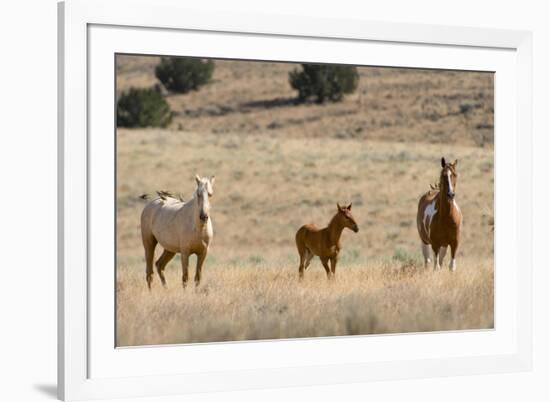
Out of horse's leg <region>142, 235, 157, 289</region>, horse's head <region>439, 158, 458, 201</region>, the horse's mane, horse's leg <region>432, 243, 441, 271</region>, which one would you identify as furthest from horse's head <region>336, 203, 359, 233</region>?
horse's leg <region>142, 235, 157, 289</region>

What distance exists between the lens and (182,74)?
16016mm

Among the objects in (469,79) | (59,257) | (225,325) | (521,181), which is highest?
(469,79)

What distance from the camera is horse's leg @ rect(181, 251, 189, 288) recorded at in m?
11.9

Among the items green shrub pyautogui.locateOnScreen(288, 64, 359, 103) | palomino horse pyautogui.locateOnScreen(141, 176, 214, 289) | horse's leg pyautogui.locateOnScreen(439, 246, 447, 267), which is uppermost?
green shrub pyautogui.locateOnScreen(288, 64, 359, 103)

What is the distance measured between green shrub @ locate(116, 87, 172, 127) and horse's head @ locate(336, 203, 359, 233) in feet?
9.98

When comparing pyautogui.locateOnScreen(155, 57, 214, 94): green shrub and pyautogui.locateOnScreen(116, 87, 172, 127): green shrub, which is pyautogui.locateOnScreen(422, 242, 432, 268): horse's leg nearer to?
pyautogui.locateOnScreen(155, 57, 214, 94): green shrub

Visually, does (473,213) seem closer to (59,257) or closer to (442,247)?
(442,247)

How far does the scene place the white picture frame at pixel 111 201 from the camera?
1023 centimetres

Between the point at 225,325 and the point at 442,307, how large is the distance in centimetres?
269

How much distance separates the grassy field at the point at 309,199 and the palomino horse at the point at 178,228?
0.55 ft

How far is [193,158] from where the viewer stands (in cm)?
1457

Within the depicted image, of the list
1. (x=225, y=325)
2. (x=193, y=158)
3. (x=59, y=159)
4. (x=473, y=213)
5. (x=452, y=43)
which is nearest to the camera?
(x=59, y=159)

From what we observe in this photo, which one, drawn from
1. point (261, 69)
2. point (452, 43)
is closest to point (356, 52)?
point (452, 43)

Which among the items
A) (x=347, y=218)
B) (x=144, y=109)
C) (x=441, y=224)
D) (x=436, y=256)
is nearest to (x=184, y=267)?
(x=347, y=218)
